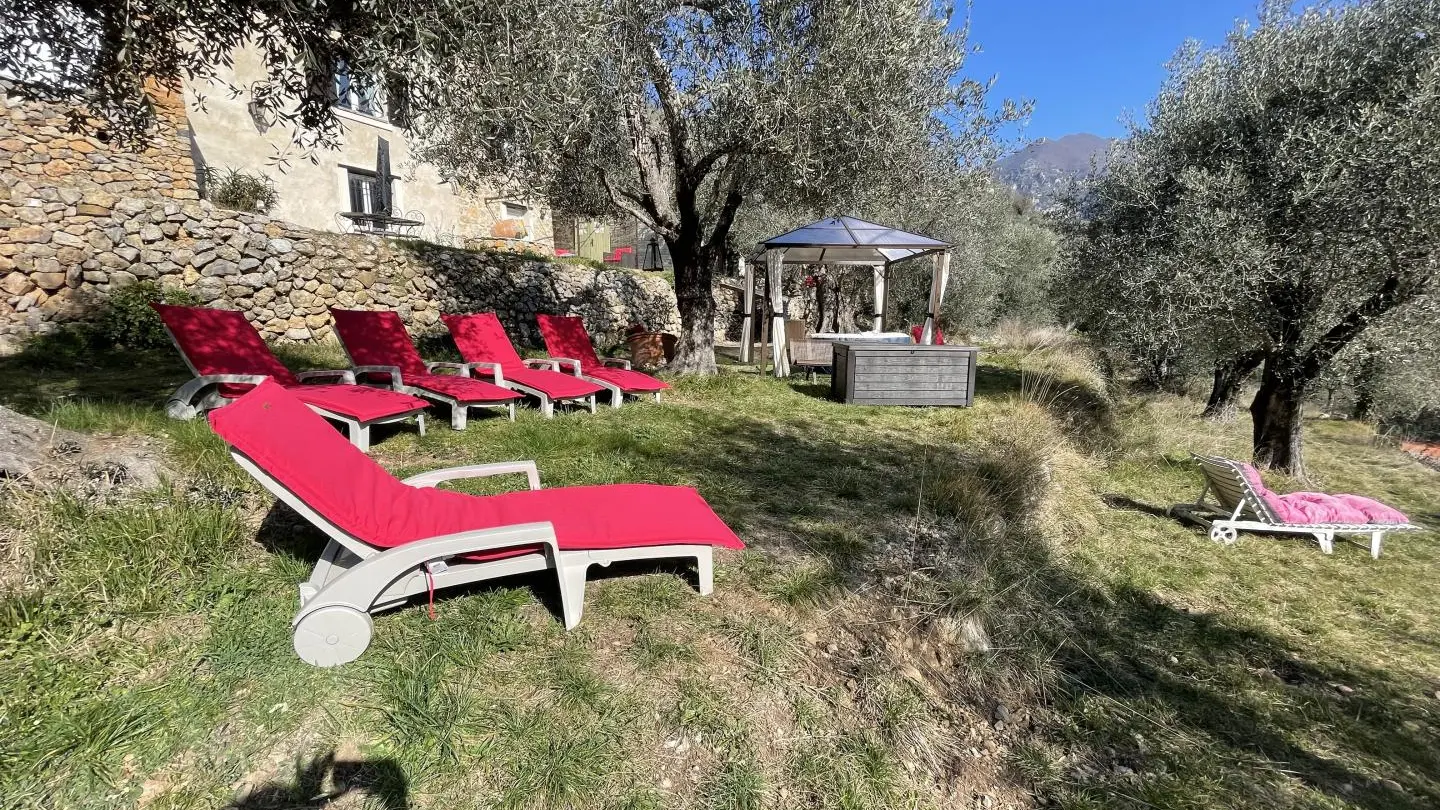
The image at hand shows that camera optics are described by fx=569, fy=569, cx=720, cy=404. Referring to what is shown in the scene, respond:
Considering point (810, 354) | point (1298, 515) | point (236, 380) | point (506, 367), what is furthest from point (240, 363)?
point (1298, 515)

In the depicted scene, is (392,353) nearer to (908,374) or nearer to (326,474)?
(326,474)

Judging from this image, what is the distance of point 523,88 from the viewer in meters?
4.44

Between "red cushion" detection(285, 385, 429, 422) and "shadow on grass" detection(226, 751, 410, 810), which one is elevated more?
"red cushion" detection(285, 385, 429, 422)

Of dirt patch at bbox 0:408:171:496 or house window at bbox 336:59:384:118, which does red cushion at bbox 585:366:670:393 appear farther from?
dirt patch at bbox 0:408:171:496

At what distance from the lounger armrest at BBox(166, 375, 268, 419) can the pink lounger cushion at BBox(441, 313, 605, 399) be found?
7.71 ft

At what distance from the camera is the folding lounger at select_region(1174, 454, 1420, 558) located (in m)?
5.38

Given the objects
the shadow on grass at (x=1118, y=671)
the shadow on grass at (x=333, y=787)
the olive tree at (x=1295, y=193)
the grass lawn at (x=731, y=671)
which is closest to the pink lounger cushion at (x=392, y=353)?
the grass lawn at (x=731, y=671)

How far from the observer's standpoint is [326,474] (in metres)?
2.49

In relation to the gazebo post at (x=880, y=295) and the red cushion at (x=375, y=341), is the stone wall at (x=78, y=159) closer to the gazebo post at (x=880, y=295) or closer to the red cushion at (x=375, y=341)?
the red cushion at (x=375, y=341)

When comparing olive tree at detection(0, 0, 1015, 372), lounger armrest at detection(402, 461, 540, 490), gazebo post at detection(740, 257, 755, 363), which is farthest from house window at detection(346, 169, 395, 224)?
lounger armrest at detection(402, 461, 540, 490)

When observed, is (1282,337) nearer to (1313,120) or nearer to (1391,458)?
(1313,120)

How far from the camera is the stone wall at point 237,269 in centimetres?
753

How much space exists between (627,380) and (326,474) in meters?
5.14

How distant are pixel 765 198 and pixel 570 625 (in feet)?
30.4
